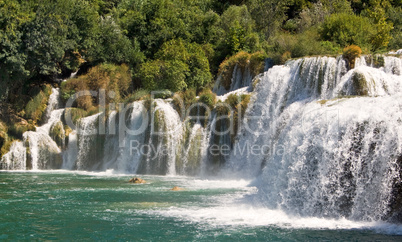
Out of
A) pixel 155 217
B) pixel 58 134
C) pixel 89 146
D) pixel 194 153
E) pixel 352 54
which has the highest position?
pixel 352 54

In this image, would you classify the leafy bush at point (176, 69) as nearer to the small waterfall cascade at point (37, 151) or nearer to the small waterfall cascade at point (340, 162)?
the small waterfall cascade at point (37, 151)

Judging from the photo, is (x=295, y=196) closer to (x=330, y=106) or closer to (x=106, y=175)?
(x=330, y=106)

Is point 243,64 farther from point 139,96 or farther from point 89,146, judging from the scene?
point 89,146

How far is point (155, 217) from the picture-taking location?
1272 centimetres

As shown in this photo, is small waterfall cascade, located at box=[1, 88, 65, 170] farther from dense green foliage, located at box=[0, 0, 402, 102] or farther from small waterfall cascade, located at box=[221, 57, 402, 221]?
small waterfall cascade, located at box=[221, 57, 402, 221]

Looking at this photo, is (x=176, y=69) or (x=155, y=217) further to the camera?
(x=176, y=69)

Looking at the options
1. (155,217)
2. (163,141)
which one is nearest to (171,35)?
(163,141)

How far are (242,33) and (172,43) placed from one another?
4.67 m

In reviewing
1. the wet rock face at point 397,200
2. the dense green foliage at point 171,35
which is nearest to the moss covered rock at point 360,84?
the wet rock face at point 397,200

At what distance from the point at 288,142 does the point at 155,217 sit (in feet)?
14.4

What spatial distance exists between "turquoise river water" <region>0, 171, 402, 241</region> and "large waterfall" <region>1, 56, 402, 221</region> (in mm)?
812

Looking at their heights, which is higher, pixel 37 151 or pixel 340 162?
pixel 37 151

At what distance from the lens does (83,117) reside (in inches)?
1072

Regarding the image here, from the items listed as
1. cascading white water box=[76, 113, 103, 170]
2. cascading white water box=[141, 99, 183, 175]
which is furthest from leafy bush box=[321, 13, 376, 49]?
cascading white water box=[76, 113, 103, 170]
